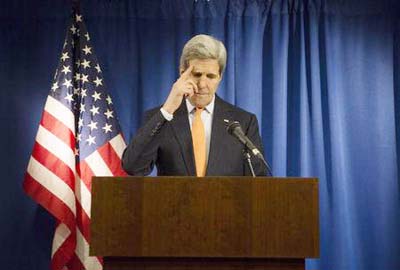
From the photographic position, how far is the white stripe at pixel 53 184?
3.39 meters

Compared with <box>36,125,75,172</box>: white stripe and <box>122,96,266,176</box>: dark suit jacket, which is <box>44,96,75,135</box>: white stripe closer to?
<box>36,125,75,172</box>: white stripe

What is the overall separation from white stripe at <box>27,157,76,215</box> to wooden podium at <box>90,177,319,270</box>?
6.02 ft

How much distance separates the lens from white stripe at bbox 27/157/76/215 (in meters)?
3.39

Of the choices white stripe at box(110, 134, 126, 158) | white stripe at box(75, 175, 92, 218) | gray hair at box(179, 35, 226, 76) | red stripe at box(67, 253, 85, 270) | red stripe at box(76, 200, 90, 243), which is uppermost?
gray hair at box(179, 35, 226, 76)

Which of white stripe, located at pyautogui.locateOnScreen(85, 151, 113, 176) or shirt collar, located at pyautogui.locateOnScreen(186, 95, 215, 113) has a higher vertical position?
shirt collar, located at pyautogui.locateOnScreen(186, 95, 215, 113)

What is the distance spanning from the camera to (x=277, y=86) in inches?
149

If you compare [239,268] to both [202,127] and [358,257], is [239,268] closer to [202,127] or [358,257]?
[202,127]

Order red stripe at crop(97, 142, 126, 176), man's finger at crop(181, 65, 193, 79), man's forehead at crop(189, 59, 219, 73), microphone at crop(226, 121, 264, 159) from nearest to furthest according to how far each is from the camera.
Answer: microphone at crop(226, 121, 264, 159) → man's finger at crop(181, 65, 193, 79) → man's forehead at crop(189, 59, 219, 73) → red stripe at crop(97, 142, 126, 176)

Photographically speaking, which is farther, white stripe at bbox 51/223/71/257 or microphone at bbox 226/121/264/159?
white stripe at bbox 51/223/71/257

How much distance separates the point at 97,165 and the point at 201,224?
196cm

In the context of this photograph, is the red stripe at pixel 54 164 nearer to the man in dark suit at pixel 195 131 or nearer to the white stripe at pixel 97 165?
the white stripe at pixel 97 165

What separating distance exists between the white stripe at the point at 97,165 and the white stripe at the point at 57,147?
0.10 metres

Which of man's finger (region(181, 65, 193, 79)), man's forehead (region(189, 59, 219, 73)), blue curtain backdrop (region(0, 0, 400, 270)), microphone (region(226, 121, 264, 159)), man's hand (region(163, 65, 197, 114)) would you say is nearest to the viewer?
microphone (region(226, 121, 264, 159))

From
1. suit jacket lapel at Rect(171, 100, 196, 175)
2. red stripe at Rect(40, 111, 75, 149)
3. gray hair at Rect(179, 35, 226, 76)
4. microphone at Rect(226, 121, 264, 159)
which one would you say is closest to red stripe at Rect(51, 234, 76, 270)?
red stripe at Rect(40, 111, 75, 149)
